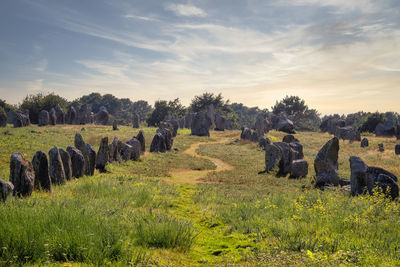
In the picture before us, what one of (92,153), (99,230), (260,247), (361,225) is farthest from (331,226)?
(92,153)

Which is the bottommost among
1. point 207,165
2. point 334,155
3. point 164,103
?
point 207,165

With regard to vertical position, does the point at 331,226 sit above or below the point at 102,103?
below

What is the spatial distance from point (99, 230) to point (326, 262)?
451 centimetres

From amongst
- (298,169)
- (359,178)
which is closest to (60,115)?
(298,169)

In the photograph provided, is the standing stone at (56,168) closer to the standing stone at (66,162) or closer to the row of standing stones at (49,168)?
the row of standing stones at (49,168)

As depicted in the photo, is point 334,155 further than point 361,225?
Yes

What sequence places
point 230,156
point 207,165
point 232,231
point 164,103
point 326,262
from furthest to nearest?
1. point 164,103
2. point 230,156
3. point 207,165
4. point 232,231
5. point 326,262

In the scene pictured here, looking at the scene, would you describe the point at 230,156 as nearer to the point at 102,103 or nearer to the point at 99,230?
the point at 99,230

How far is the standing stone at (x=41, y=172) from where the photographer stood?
10477 millimetres

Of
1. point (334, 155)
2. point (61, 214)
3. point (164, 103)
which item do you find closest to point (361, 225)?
point (61, 214)

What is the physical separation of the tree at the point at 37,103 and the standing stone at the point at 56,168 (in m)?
60.1

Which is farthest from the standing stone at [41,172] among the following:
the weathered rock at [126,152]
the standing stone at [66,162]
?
the weathered rock at [126,152]

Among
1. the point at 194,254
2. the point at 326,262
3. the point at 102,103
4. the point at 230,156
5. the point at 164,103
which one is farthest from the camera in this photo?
the point at 102,103

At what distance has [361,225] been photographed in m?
7.74
